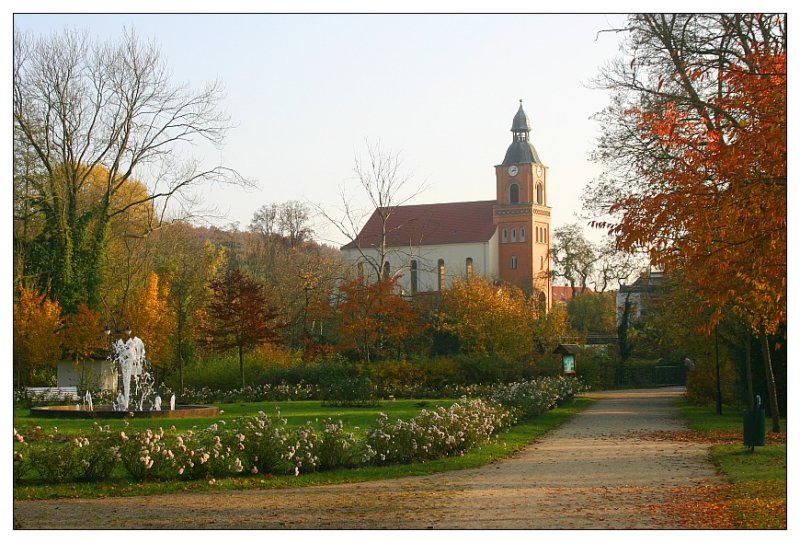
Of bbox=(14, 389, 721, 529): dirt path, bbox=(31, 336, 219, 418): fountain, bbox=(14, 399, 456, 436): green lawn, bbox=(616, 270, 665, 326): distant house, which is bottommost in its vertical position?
bbox=(14, 389, 721, 529): dirt path

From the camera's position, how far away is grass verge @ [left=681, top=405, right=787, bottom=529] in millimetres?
9984

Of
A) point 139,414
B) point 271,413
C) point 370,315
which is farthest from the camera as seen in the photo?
point 370,315

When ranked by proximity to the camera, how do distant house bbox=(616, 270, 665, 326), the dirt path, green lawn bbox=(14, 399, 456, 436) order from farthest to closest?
distant house bbox=(616, 270, 665, 326) → green lawn bbox=(14, 399, 456, 436) → the dirt path

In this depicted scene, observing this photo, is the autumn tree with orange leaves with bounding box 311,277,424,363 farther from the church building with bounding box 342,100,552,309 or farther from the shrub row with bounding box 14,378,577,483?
the church building with bounding box 342,100,552,309

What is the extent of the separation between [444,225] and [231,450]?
85.0 meters

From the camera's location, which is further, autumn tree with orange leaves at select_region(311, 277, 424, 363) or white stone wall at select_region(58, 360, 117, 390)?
autumn tree with orange leaves at select_region(311, 277, 424, 363)

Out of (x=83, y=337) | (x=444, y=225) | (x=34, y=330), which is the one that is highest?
(x=444, y=225)

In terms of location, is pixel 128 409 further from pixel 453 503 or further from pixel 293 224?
pixel 293 224

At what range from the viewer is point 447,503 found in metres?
11.1

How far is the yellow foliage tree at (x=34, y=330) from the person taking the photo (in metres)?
33.0

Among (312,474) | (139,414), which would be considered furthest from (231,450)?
(139,414)

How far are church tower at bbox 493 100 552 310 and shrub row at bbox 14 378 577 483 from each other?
76619 mm

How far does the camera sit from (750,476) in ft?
43.3

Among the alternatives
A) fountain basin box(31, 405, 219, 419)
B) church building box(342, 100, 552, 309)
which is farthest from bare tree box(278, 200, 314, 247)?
fountain basin box(31, 405, 219, 419)
